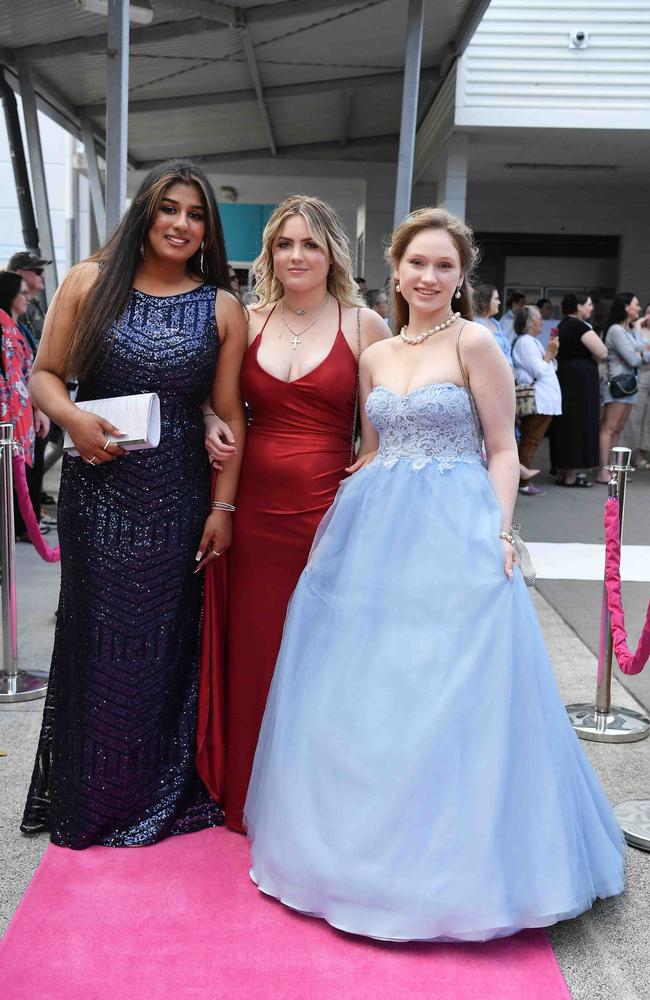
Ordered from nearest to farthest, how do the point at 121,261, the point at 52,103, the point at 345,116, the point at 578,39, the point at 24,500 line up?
the point at 121,261 < the point at 24,500 < the point at 52,103 < the point at 578,39 < the point at 345,116

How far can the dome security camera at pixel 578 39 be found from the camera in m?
13.2

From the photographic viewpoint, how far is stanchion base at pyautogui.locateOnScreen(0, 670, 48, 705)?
482 cm

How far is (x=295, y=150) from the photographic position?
1889cm

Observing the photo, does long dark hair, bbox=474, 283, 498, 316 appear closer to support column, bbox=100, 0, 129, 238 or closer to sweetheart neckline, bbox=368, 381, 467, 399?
support column, bbox=100, 0, 129, 238

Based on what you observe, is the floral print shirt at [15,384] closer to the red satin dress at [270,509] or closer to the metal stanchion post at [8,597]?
the metal stanchion post at [8,597]

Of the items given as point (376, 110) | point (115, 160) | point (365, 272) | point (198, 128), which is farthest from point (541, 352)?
point (365, 272)

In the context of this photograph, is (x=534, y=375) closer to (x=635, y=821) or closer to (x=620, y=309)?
(x=620, y=309)

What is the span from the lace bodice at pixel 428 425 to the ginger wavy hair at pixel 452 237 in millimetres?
330

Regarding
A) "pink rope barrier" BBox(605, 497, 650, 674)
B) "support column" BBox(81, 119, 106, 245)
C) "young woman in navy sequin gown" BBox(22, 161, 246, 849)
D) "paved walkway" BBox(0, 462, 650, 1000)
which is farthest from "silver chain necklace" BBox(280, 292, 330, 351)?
"support column" BBox(81, 119, 106, 245)

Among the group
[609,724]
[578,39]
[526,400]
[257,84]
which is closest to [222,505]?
[609,724]

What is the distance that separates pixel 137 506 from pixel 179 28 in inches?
319

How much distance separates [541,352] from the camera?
1080 centimetres

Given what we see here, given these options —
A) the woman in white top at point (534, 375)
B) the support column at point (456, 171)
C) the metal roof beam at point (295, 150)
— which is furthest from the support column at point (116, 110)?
the metal roof beam at point (295, 150)

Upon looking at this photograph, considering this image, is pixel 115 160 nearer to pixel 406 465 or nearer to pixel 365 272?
pixel 406 465
